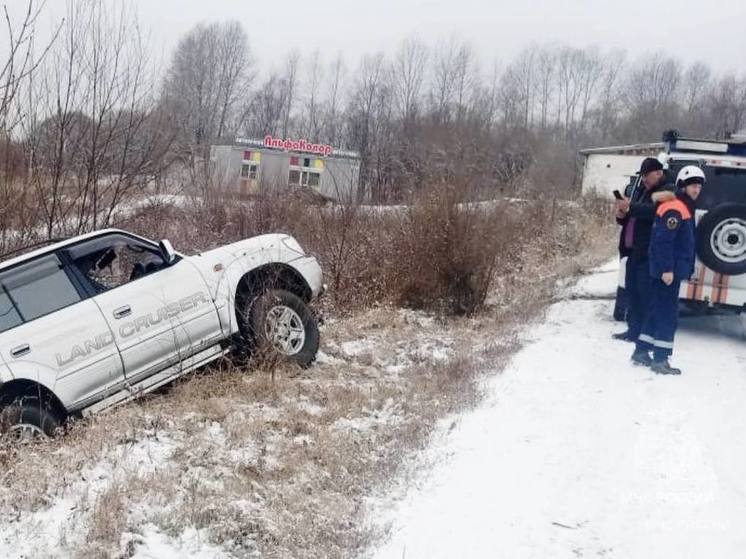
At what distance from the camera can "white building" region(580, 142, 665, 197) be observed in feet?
137

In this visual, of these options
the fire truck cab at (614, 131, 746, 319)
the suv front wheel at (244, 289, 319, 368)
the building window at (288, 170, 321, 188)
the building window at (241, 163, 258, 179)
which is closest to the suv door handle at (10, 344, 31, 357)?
the suv front wheel at (244, 289, 319, 368)

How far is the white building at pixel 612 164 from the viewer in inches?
1639

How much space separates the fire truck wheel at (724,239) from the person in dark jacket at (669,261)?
3.95ft

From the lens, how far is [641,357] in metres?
6.60

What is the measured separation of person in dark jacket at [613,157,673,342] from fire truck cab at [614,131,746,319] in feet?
2.26

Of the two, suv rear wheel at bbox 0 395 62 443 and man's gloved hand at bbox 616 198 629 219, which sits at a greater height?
man's gloved hand at bbox 616 198 629 219

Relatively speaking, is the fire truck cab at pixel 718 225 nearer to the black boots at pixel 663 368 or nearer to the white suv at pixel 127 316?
the black boots at pixel 663 368

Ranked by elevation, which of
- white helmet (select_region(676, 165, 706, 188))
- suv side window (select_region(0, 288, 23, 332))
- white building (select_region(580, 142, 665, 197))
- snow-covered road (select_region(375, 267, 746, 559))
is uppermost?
white building (select_region(580, 142, 665, 197))

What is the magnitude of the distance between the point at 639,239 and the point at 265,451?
15.0ft

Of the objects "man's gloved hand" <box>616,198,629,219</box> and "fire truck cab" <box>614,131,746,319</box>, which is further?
"man's gloved hand" <box>616,198,629,219</box>

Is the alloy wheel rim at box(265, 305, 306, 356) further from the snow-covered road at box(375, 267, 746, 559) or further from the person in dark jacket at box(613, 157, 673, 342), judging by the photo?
the person in dark jacket at box(613, 157, 673, 342)

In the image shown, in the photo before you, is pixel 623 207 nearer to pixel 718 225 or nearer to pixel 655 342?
pixel 718 225

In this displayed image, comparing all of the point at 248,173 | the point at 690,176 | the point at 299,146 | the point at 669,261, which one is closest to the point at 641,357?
the point at 669,261

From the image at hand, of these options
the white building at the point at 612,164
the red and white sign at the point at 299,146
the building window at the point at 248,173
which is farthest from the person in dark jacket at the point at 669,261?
the white building at the point at 612,164
